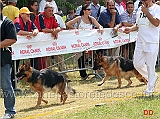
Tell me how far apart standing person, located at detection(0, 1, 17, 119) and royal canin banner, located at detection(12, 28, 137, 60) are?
→ 303 cm

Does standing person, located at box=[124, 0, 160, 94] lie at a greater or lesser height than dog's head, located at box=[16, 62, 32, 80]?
greater

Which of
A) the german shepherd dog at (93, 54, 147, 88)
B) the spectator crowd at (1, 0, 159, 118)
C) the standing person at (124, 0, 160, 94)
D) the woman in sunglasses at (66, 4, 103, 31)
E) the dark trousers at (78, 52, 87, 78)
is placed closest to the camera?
the standing person at (124, 0, 160, 94)

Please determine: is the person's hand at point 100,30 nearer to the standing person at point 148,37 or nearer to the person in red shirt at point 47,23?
the person in red shirt at point 47,23

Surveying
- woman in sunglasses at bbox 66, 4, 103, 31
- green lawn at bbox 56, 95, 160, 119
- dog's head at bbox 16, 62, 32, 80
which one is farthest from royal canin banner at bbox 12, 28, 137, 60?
green lawn at bbox 56, 95, 160, 119

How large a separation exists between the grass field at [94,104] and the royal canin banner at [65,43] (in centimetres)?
95

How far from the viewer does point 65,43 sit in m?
11.2

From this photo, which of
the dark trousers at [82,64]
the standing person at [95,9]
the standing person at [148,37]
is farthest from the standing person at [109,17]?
the standing person at [148,37]

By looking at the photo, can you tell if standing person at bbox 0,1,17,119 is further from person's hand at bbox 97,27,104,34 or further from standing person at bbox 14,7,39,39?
person's hand at bbox 97,27,104,34

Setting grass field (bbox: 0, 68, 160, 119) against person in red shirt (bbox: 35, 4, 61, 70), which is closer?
grass field (bbox: 0, 68, 160, 119)

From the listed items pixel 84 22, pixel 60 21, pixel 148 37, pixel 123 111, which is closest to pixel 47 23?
pixel 60 21

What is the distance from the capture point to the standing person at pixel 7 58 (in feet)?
22.7

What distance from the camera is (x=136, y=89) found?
10.2 metres

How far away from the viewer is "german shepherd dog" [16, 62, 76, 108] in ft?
27.5

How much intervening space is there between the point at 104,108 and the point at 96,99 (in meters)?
1.39
